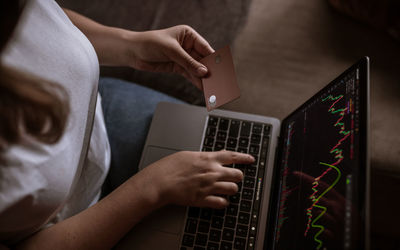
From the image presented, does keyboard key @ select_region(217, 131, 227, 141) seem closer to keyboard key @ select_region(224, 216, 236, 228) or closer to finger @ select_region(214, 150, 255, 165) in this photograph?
finger @ select_region(214, 150, 255, 165)

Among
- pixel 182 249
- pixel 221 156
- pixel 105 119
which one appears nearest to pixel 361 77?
pixel 221 156

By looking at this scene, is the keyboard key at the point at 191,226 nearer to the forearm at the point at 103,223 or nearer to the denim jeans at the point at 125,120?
the forearm at the point at 103,223

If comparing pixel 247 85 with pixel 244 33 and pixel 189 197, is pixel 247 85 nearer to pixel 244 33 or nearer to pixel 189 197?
→ pixel 244 33

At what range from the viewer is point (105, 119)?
94cm

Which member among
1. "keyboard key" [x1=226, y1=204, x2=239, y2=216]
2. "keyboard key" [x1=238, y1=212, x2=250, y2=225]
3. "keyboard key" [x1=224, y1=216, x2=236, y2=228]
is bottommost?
"keyboard key" [x1=224, y1=216, x2=236, y2=228]

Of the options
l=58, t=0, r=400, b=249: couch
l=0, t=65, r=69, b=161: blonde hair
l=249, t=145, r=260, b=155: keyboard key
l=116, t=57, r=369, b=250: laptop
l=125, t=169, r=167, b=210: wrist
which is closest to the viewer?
l=0, t=65, r=69, b=161: blonde hair

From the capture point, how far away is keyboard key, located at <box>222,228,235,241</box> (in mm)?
729

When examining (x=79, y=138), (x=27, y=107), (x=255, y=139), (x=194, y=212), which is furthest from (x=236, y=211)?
(x=27, y=107)

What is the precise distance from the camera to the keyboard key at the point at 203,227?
2.42 feet

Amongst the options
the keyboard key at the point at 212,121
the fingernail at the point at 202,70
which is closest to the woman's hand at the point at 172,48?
the fingernail at the point at 202,70

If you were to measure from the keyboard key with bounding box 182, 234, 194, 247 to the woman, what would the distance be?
9cm

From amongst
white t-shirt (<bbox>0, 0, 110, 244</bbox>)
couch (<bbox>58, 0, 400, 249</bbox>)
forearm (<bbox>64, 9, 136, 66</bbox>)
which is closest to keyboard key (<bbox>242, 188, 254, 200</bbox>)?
couch (<bbox>58, 0, 400, 249</bbox>)

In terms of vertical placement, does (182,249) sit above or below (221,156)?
below

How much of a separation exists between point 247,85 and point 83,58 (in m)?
0.60
